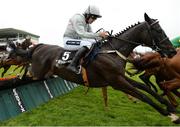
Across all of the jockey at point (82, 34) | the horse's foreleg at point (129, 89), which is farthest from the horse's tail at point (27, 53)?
the horse's foreleg at point (129, 89)

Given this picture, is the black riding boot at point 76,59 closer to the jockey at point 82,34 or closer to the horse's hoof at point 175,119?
the jockey at point 82,34

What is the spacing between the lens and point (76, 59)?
8.59m

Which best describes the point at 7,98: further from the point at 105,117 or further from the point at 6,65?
the point at 6,65

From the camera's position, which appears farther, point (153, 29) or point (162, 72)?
point (162, 72)

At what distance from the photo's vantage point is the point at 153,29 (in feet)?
27.5

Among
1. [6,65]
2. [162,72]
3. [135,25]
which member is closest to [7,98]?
[135,25]

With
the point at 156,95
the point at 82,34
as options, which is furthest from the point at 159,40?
the point at 82,34

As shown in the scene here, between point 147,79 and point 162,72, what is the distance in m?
1.51

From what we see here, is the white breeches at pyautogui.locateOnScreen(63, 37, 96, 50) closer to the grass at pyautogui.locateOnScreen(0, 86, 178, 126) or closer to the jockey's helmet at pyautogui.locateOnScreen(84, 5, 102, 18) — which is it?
the jockey's helmet at pyautogui.locateOnScreen(84, 5, 102, 18)

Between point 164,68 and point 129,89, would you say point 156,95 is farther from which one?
point 164,68

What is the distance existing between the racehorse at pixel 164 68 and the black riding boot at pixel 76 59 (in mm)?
2073

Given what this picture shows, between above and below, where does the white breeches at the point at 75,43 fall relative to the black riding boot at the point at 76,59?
above

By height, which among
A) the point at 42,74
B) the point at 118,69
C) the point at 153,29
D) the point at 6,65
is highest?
the point at 153,29

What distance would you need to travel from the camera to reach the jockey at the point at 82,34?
8625mm
